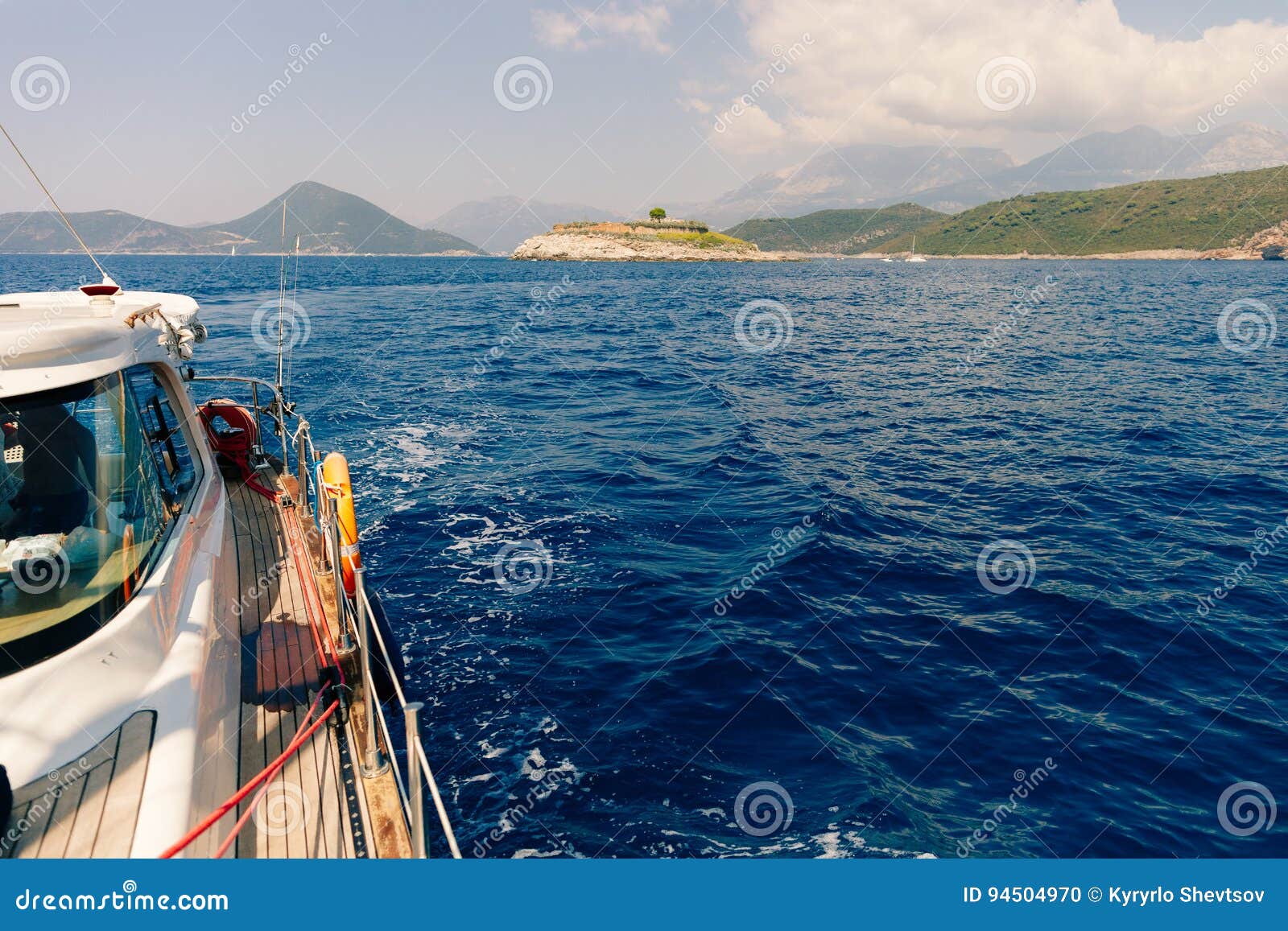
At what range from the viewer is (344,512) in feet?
22.2

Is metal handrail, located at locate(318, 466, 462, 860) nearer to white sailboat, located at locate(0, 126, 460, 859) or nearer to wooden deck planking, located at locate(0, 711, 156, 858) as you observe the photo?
white sailboat, located at locate(0, 126, 460, 859)

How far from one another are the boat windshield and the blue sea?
4.26 metres

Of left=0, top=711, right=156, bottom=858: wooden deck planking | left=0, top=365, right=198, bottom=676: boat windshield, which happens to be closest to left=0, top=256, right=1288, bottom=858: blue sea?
left=0, top=711, right=156, bottom=858: wooden deck planking

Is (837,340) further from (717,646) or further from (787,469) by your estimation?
(717,646)

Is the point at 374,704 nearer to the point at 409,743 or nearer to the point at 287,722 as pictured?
the point at 287,722

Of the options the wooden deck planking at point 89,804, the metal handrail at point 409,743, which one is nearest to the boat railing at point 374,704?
the metal handrail at point 409,743

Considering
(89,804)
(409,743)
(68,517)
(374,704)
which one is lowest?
(374,704)

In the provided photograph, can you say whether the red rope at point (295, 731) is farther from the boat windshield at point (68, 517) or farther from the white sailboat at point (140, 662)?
the boat windshield at point (68, 517)

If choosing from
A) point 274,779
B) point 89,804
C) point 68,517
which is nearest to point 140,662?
point 89,804

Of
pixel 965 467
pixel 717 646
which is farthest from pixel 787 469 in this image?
pixel 717 646

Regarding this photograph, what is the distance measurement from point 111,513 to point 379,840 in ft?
10.6

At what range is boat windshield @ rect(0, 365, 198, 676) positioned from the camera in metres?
4.24

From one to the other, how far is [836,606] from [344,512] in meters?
8.38
